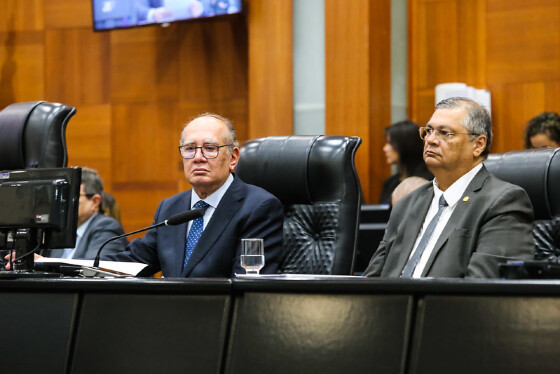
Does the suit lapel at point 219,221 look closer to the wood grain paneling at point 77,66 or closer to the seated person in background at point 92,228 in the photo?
the seated person in background at point 92,228

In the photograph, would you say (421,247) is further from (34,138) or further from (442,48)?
(442,48)

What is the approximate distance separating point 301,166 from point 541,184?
79cm

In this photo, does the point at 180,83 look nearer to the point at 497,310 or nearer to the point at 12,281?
the point at 12,281

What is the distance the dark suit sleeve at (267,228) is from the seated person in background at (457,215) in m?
0.32

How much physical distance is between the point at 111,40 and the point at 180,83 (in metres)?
0.61

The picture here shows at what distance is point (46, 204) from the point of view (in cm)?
234

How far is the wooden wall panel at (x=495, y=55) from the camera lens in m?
5.18

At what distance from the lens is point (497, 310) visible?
154 centimetres

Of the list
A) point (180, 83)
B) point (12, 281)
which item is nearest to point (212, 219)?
point (12, 281)

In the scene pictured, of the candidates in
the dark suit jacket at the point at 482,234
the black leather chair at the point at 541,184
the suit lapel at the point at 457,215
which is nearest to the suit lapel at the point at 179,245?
the dark suit jacket at the point at 482,234

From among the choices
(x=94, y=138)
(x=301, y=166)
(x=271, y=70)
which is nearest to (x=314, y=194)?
(x=301, y=166)

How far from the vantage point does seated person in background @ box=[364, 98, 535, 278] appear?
2.46 m

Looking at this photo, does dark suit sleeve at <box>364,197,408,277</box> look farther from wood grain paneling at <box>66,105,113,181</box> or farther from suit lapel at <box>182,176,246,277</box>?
wood grain paneling at <box>66,105,113,181</box>

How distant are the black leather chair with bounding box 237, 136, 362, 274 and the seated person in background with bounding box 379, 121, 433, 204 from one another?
164cm
